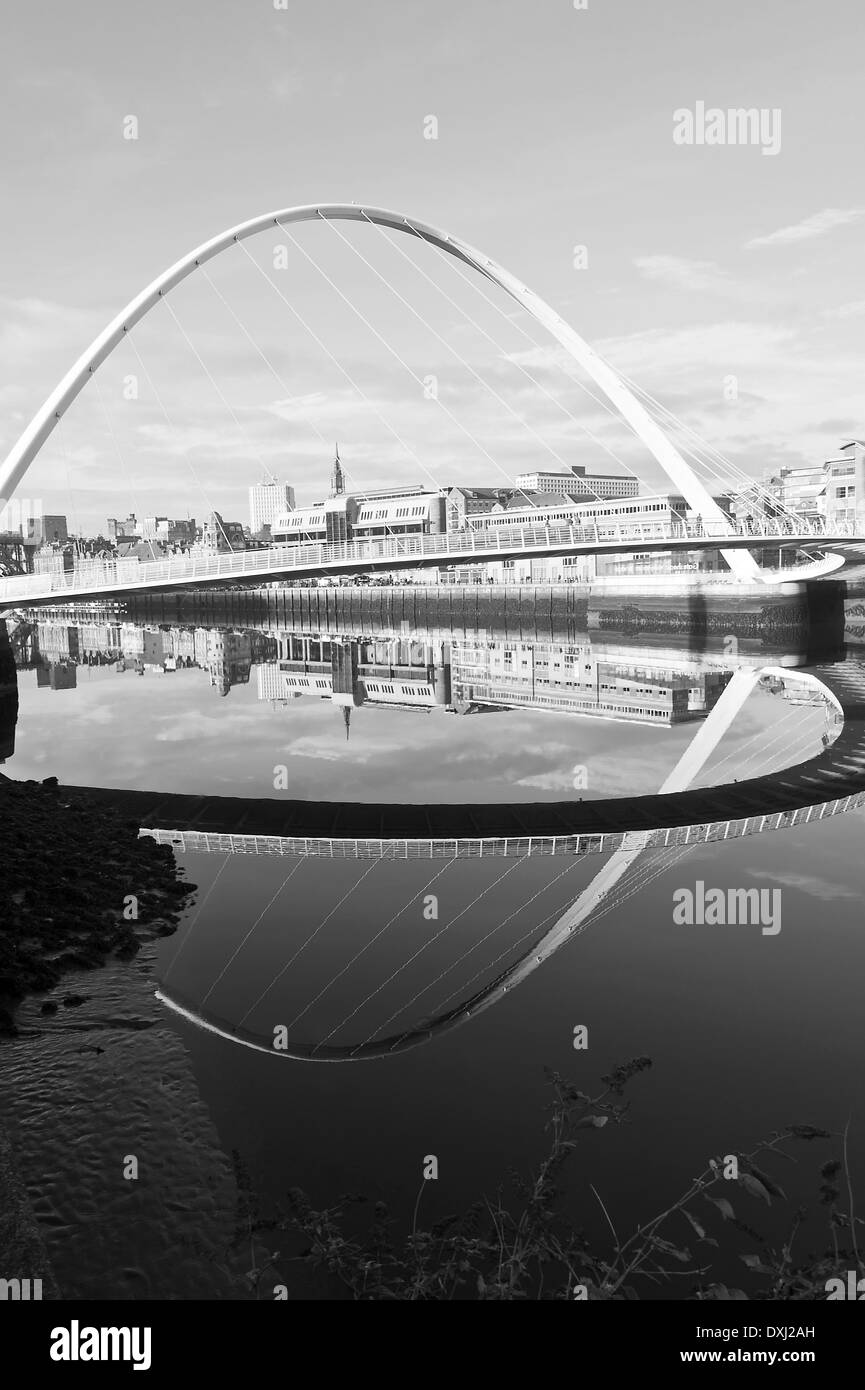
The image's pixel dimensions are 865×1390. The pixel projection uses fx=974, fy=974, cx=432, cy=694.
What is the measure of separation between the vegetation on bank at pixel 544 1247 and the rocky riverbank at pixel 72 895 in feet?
11.2

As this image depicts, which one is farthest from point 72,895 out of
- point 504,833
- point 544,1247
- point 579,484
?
point 579,484

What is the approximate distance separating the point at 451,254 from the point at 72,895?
3457cm

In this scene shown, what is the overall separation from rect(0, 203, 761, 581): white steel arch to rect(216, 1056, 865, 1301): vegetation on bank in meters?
30.6

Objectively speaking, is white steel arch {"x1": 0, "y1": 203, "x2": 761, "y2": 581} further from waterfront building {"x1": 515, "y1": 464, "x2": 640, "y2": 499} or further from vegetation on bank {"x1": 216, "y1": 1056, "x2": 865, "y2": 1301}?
waterfront building {"x1": 515, "y1": 464, "x2": 640, "y2": 499}

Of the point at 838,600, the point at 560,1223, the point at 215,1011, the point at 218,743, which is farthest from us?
the point at 838,600

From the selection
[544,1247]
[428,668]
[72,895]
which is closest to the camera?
[544,1247]

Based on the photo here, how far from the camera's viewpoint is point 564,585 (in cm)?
5881

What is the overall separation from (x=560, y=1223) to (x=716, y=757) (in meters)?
16.1

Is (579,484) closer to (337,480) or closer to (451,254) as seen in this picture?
(337,480)

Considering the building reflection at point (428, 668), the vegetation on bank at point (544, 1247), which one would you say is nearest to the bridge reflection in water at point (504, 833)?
the vegetation on bank at point (544, 1247)

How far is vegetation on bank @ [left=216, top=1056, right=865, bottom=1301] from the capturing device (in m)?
4.75

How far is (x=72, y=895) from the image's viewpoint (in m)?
10.7
